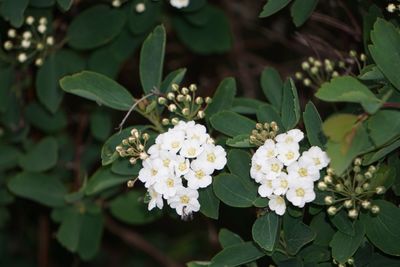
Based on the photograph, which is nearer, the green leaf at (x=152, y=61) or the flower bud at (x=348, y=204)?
the flower bud at (x=348, y=204)

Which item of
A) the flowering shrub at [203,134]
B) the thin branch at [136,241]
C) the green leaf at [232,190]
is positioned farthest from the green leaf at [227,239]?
the thin branch at [136,241]

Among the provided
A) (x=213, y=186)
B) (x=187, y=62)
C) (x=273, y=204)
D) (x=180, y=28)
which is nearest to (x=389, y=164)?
(x=273, y=204)

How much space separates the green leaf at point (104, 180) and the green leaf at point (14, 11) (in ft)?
2.12

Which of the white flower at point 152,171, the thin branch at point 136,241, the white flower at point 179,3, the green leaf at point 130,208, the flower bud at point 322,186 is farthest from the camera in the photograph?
the thin branch at point 136,241

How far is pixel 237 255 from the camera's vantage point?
2.15 metres

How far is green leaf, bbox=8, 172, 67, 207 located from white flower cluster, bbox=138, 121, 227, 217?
1.03 metres

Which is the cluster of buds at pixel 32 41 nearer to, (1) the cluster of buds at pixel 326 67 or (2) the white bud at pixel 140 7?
(2) the white bud at pixel 140 7

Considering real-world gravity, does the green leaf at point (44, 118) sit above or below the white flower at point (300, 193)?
below

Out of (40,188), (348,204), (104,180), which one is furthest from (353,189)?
(40,188)

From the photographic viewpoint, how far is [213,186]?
212cm

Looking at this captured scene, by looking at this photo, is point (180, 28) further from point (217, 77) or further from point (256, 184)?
point (256, 184)

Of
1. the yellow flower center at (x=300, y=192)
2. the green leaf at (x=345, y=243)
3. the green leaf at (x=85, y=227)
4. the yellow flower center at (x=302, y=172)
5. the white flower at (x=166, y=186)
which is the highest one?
the yellow flower center at (x=302, y=172)

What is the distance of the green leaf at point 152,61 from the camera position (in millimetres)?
2373

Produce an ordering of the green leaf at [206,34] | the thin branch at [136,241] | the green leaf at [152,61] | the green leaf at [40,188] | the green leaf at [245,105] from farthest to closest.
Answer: the thin branch at [136,241], the green leaf at [206,34], the green leaf at [40,188], the green leaf at [245,105], the green leaf at [152,61]
